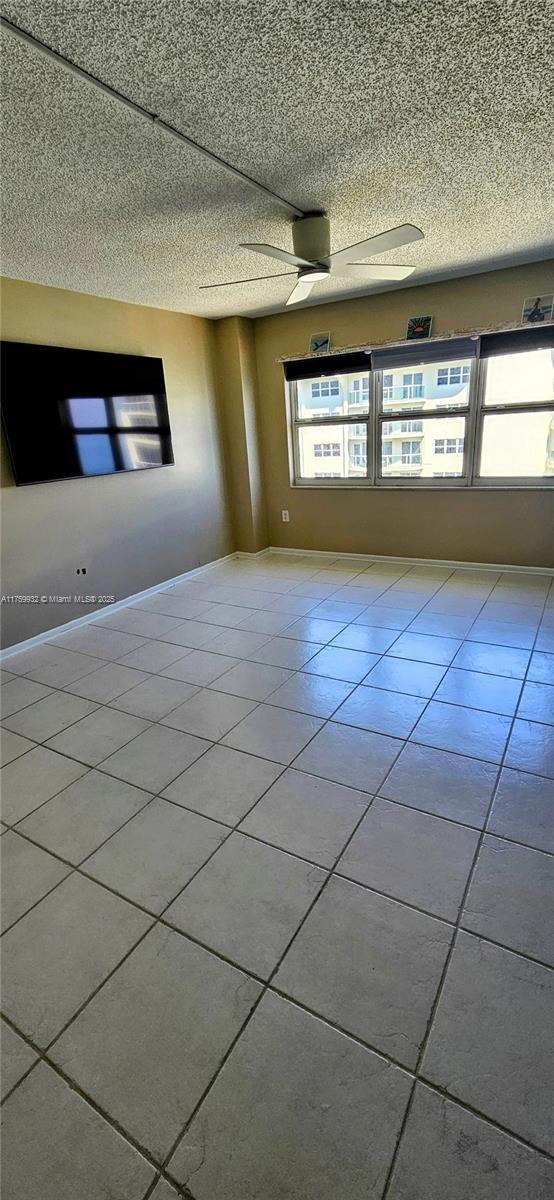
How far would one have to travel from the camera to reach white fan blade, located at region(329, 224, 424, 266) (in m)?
2.15

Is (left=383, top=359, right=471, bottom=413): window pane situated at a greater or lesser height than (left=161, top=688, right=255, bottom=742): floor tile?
greater

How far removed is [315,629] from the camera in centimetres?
A: 355

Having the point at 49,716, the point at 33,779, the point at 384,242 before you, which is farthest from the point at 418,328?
the point at 33,779

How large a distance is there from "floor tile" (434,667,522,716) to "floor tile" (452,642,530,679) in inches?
2.7

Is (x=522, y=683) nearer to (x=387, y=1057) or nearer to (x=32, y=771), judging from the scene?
(x=387, y=1057)

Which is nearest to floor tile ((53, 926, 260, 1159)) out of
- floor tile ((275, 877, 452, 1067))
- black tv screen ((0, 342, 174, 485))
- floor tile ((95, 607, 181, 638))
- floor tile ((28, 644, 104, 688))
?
floor tile ((275, 877, 452, 1067))

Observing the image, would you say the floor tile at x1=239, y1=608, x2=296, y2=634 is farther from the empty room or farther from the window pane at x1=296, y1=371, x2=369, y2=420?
the window pane at x1=296, y1=371, x2=369, y2=420

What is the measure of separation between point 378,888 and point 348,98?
2.58 m

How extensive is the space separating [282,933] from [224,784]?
689 mm

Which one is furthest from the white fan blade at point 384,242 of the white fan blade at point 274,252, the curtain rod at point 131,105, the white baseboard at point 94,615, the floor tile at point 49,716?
the white baseboard at point 94,615

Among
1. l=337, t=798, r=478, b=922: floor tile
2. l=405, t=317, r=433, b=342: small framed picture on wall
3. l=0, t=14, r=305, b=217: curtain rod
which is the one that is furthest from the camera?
l=405, t=317, r=433, b=342: small framed picture on wall

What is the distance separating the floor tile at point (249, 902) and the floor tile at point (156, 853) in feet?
0.20

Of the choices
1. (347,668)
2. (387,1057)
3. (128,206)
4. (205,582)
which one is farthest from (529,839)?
(205,582)

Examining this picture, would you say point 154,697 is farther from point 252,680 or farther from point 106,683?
point 252,680
